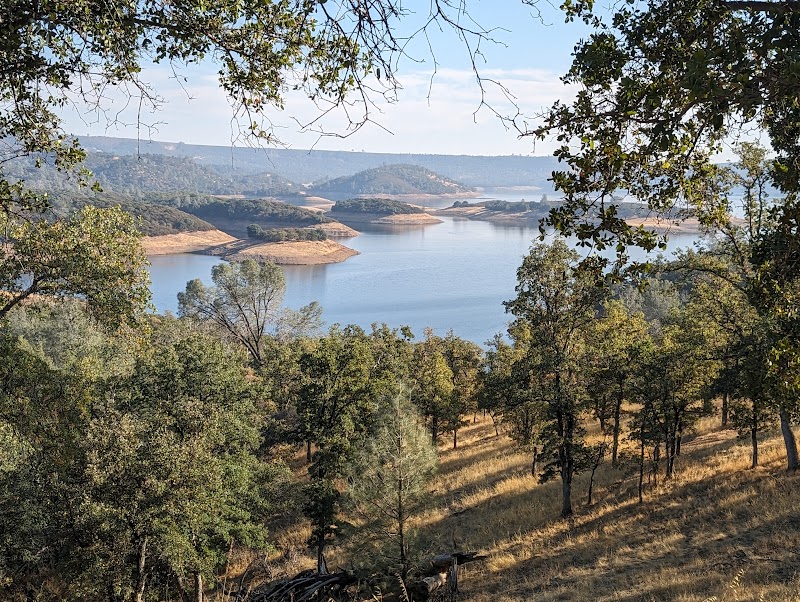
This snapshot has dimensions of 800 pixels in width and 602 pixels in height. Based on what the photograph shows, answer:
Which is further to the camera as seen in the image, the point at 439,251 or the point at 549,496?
the point at 439,251

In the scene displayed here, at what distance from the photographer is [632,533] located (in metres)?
15.4

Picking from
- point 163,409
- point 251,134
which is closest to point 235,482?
point 163,409

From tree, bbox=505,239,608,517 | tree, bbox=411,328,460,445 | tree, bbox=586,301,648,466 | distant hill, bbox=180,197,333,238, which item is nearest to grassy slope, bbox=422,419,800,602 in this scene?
tree, bbox=505,239,608,517

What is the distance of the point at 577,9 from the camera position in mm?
4332

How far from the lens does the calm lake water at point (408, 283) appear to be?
75500mm

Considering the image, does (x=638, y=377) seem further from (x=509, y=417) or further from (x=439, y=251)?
(x=439, y=251)

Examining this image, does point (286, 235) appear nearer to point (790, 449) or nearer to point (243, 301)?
point (243, 301)

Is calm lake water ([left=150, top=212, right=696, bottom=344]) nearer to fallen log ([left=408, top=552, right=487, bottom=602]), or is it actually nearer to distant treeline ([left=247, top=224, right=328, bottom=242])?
distant treeline ([left=247, top=224, right=328, bottom=242])

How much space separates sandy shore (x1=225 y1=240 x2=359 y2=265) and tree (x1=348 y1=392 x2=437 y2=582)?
107665 mm

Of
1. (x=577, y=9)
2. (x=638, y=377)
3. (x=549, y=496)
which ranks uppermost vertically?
(x=577, y=9)

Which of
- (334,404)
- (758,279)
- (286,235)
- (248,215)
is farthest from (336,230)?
(758,279)

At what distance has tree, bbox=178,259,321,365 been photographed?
1656 inches

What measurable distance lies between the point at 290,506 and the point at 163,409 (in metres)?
5.51

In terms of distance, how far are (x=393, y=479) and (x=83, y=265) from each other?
8823 millimetres
